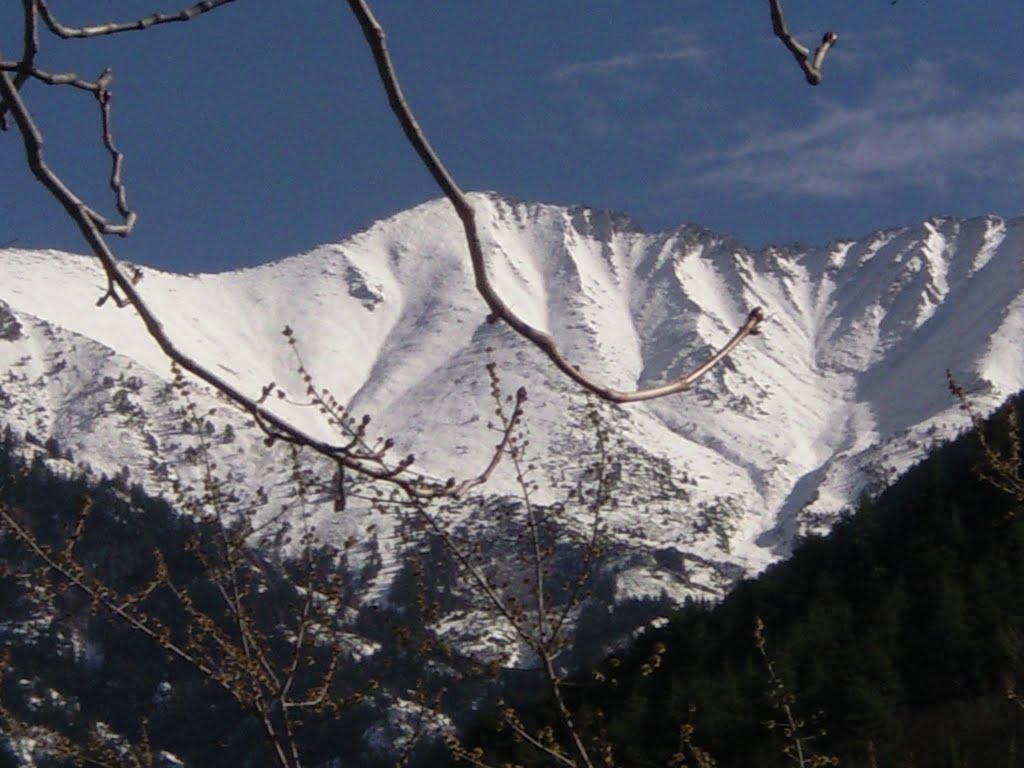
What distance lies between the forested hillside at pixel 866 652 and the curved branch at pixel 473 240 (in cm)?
834

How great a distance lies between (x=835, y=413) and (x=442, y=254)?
47955 millimetres

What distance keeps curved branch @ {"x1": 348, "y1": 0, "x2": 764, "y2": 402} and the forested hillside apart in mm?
8345

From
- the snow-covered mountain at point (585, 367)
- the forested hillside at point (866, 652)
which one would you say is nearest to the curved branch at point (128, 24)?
the forested hillside at point (866, 652)

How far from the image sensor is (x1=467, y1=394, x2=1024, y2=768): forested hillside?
2058cm

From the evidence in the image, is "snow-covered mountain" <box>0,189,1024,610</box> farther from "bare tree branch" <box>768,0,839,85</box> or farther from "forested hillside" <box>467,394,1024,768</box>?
"bare tree branch" <box>768,0,839,85</box>

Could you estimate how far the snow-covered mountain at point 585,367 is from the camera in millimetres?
135375

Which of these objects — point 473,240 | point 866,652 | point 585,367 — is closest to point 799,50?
point 473,240

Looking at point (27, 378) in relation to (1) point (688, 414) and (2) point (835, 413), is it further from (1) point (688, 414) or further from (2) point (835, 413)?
(2) point (835, 413)

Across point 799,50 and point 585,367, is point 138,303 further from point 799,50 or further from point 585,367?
point 585,367

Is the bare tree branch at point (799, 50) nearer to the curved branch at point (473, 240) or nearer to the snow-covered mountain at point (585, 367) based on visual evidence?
the curved branch at point (473, 240)

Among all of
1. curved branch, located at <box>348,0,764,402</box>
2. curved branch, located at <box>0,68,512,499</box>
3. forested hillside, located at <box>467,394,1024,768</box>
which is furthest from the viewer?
forested hillside, located at <box>467,394,1024,768</box>

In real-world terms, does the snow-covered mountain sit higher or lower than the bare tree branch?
higher

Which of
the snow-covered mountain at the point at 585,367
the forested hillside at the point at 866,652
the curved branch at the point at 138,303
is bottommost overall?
the curved branch at the point at 138,303

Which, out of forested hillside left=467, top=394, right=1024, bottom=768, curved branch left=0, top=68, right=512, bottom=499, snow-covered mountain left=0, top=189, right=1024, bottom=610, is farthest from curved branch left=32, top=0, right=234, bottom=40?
snow-covered mountain left=0, top=189, right=1024, bottom=610
